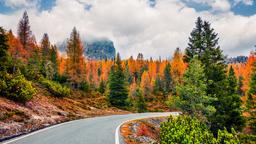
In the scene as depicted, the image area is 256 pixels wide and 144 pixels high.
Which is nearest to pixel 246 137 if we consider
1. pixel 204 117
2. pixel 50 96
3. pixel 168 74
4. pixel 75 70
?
pixel 204 117

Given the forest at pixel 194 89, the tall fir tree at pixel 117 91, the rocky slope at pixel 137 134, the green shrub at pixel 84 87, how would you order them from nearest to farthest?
1. the rocky slope at pixel 137 134
2. the forest at pixel 194 89
3. the tall fir tree at pixel 117 91
4. the green shrub at pixel 84 87

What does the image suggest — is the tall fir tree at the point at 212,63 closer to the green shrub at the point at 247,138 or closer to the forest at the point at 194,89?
the forest at the point at 194,89

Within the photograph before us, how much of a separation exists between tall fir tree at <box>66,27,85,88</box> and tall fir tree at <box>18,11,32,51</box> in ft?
41.7

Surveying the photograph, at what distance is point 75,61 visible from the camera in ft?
186

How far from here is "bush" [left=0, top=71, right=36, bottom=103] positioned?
23.9m

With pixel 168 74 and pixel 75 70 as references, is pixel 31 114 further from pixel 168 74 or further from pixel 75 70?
pixel 168 74

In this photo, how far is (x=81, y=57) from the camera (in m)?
57.3

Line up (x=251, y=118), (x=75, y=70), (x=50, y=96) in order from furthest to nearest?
(x=75, y=70)
(x=50, y=96)
(x=251, y=118)

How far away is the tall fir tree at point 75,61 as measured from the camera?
182 feet

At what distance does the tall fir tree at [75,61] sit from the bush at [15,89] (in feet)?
94.7

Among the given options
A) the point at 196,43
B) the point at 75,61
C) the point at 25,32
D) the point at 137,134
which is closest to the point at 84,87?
the point at 75,61

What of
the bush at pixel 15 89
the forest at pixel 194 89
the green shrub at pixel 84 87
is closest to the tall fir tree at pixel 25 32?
the forest at pixel 194 89

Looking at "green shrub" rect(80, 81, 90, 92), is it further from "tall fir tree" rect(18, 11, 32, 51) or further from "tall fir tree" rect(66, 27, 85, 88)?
"tall fir tree" rect(18, 11, 32, 51)

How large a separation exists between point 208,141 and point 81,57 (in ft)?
174
